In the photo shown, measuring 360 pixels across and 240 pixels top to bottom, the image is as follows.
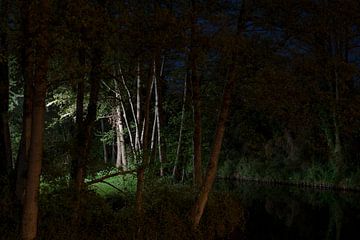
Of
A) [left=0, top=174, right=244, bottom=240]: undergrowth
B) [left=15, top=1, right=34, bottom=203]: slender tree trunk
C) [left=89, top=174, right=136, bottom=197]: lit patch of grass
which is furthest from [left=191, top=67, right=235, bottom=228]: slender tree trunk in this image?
[left=15, top=1, right=34, bottom=203]: slender tree trunk

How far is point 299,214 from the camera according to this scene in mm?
20453

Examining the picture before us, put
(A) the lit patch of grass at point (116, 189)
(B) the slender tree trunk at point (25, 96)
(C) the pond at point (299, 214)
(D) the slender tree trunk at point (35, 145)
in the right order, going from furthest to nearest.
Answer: (C) the pond at point (299, 214) → (A) the lit patch of grass at point (116, 189) → (D) the slender tree trunk at point (35, 145) → (B) the slender tree trunk at point (25, 96)

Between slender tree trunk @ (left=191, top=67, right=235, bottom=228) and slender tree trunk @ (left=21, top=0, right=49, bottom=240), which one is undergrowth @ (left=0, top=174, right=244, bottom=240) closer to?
slender tree trunk @ (left=191, top=67, right=235, bottom=228)

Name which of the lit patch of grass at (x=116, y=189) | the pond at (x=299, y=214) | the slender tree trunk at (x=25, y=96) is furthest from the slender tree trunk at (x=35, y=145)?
the pond at (x=299, y=214)

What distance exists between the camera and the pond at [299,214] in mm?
16422

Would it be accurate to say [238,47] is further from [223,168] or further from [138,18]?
[223,168]

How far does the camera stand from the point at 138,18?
8453mm

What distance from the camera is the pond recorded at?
16422 millimetres

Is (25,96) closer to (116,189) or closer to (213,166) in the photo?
(213,166)

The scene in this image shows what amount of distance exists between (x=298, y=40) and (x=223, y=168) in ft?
89.1

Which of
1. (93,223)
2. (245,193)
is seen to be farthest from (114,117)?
(93,223)

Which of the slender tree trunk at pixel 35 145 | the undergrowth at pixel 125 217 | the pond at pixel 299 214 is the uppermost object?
the slender tree trunk at pixel 35 145

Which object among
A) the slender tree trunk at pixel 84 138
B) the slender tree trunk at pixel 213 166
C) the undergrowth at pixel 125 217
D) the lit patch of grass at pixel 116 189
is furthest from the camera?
the lit patch of grass at pixel 116 189

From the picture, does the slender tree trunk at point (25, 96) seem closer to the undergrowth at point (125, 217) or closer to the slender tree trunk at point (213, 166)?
the undergrowth at point (125, 217)
